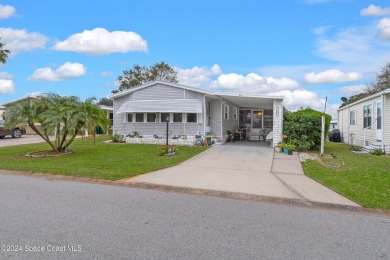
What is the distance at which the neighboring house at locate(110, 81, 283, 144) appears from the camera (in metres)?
17.1

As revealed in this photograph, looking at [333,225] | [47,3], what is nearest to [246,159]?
[333,225]

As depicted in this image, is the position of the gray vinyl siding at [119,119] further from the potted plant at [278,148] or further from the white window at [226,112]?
the potted plant at [278,148]

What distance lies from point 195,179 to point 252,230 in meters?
3.73

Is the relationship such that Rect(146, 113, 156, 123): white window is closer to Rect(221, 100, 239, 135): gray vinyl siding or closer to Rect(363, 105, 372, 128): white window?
Rect(221, 100, 239, 135): gray vinyl siding

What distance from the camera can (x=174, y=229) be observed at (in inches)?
170

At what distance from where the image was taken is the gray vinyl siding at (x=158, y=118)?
17.7 metres

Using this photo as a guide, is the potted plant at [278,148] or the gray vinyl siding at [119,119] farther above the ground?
the gray vinyl siding at [119,119]

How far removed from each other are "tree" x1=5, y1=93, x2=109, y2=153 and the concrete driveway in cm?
477

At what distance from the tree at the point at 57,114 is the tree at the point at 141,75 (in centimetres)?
2690

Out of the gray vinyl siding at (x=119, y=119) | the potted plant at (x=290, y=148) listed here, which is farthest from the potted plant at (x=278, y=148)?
the gray vinyl siding at (x=119, y=119)

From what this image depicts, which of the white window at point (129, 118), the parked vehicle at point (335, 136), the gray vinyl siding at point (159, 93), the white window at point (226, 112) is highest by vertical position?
the gray vinyl siding at point (159, 93)

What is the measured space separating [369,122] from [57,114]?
51.8ft

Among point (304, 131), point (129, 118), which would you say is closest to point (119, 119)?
point (129, 118)

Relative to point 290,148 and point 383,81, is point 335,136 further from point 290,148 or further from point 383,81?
point 383,81
